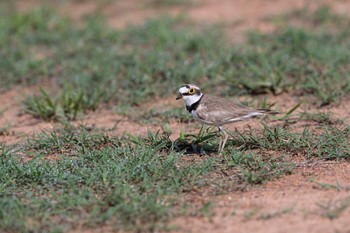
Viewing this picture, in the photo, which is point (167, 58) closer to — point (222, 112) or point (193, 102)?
point (193, 102)

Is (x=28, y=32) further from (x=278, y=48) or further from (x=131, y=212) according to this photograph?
(x=131, y=212)

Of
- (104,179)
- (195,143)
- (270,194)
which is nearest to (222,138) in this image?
(195,143)

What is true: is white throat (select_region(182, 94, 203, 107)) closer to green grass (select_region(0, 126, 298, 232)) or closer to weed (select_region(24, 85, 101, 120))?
green grass (select_region(0, 126, 298, 232))

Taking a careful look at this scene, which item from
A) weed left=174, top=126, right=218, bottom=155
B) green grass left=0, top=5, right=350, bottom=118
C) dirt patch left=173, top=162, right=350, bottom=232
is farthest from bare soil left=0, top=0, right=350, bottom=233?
weed left=174, top=126, right=218, bottom=155

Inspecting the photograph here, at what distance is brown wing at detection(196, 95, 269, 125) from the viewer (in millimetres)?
6602

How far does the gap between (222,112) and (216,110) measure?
62 millimetres

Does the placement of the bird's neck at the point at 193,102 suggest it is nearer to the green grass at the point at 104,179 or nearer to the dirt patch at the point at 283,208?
the green grass at the point at 104,179

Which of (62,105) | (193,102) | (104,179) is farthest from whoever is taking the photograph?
(62,105)

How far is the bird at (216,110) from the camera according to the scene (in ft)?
21.7

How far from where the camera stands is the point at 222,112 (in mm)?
6637

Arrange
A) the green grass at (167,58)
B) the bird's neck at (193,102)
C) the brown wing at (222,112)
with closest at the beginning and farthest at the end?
the brown wing at (222,112), the bird's neck at (193,102), the green grass at (167,58)

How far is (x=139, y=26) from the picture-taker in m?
11.0

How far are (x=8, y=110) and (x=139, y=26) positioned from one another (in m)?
3.05

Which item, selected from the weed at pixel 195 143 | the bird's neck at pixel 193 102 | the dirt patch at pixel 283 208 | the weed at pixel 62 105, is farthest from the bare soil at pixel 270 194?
the bird's neck at pixel 193 102
